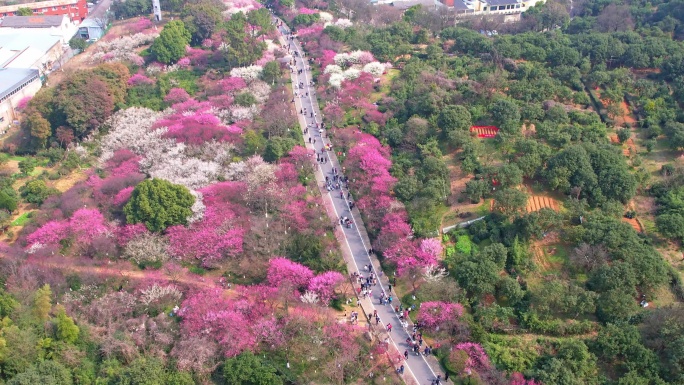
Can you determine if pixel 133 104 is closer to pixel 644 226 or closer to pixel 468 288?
pixel 468 288

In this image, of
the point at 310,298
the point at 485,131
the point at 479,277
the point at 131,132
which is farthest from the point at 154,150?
the point at 479,277

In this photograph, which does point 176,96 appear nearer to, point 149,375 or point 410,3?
point 149,375

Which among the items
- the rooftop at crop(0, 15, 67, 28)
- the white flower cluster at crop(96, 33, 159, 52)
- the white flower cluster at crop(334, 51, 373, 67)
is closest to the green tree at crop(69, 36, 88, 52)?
the white flower cluster at crop(96, 33, 159, 52)

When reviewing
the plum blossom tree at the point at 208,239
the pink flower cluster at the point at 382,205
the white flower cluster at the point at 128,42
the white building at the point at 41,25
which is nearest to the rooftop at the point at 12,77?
Answer: the white flower cluster at the point at 128,42

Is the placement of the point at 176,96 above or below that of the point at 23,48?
below

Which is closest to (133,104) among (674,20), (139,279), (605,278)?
(139,279)

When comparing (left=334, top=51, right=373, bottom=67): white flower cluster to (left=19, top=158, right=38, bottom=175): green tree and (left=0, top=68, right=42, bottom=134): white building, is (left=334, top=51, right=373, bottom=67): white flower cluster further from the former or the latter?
(left=0, top=68, right=42, bottom=134): white building
